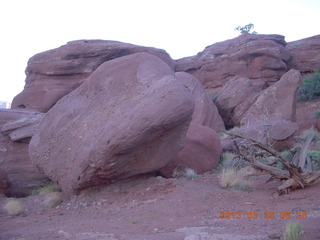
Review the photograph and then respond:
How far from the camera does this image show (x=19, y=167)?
1212 centimetres

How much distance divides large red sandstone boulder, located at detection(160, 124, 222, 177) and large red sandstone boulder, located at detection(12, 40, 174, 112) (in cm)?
913

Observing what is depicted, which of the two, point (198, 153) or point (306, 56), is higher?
point (306, 56)

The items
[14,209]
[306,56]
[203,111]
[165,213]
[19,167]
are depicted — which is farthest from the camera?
[306,56]

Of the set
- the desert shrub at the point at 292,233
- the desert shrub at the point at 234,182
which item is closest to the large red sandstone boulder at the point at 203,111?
the desert shrub at the point at 234,182

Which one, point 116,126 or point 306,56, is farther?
point 306,56

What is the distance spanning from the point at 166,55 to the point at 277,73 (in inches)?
329

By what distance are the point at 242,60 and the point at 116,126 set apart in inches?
787

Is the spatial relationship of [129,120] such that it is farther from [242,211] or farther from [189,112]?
[242,211]

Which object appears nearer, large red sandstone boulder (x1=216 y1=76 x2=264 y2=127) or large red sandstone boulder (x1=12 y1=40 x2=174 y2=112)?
large red sandstone boulder (x1=216 y1=76 x2=264 y2=127)

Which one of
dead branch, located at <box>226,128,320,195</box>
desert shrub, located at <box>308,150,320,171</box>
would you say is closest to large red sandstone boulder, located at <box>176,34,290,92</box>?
desert shrub, located at <box>308,150,320,171</box>

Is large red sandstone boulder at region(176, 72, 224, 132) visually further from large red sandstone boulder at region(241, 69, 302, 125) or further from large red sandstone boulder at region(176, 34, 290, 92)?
large red sandstone boulder at region(176, 34, 290, 92)

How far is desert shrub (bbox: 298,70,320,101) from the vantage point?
22453 millimetres

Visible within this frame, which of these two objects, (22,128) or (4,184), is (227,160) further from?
(22,128)

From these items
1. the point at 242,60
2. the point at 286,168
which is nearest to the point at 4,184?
the point at 286,168
